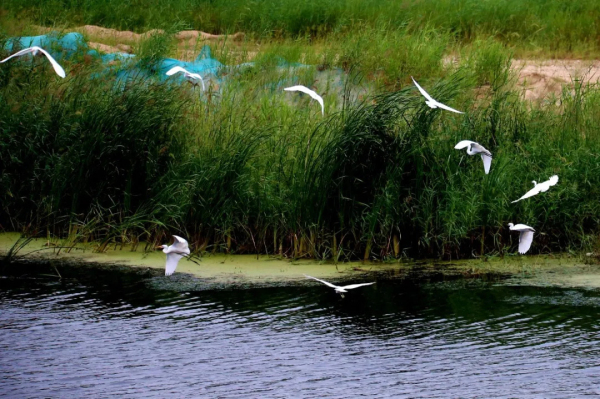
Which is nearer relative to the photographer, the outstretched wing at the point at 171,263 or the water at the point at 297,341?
the water at the point at 297,341

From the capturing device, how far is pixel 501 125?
24.2 ft

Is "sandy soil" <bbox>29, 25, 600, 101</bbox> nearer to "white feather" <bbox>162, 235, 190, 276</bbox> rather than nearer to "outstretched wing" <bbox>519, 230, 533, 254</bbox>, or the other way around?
"outstretched wing" <bbox>519, 230, 533, 254</bbox>

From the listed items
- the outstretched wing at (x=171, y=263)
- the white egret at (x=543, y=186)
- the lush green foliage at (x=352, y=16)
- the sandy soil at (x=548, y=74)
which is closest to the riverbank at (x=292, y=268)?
the outstretched wing at (x=171, y=263)

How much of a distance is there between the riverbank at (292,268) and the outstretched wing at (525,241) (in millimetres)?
156

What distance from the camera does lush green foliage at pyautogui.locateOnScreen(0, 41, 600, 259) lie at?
6574 mm

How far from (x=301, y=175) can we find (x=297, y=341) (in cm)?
216

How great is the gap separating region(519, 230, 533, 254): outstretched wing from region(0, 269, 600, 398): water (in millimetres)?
400

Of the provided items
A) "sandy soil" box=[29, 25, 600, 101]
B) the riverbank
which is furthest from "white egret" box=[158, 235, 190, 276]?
"sandy soil" box=[29, 25, 600, 101]

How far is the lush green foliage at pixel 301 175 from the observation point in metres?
6.57

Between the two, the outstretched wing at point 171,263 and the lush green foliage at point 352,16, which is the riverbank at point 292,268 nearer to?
the outstretched wing at point 171,263

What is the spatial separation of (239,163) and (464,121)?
1632mm

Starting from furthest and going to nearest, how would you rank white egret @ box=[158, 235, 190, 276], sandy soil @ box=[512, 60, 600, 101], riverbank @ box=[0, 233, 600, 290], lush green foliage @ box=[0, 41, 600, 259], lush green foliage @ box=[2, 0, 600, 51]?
lush green foliage @ box=[2, 0, 600, 51], sandy soil @ box=[512, 60, 600, 101], lush green foliage @ box=[0, 41, 600, 259], riverbank @ box=[0, 233, 600, 290], white egret @ box=[158, 235, 190, 276]

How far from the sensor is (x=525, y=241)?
6.14m

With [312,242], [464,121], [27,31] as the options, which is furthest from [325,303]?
[27,31]
